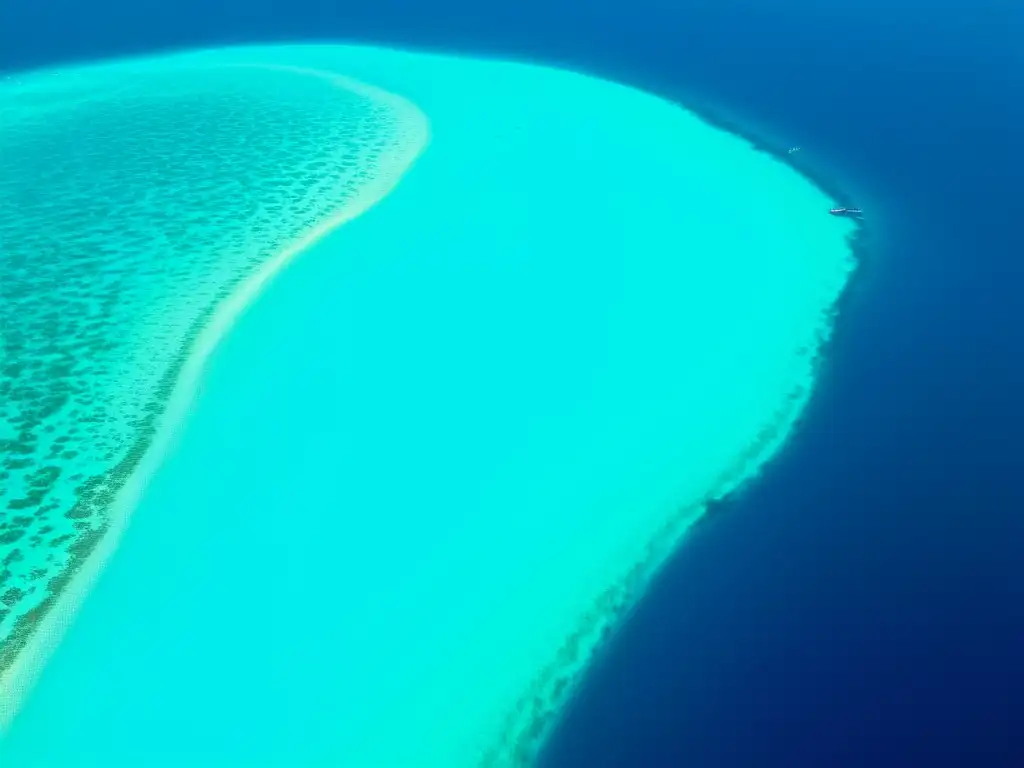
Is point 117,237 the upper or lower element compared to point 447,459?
upper

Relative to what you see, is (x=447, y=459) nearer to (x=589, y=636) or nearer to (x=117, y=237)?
(x=589, y=636)

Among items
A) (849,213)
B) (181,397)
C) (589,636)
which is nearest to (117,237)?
(181,397)

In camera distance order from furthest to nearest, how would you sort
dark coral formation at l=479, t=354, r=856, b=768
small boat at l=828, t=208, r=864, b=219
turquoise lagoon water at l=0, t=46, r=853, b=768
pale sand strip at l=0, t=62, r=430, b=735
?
small boat at l=828, t=208, r=864, b=219
pale sand strip at l=0, t=62, r=430, b=735
turquoise lagoon water at l=0, t=46, r=853, b=768
dark coral formation at l=479, t=354, r=856, b=768

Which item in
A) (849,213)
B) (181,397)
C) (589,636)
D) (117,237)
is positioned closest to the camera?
(589,636)

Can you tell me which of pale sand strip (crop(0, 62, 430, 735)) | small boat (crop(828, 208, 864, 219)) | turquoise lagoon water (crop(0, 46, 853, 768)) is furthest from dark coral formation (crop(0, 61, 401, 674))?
small boat (crop(828, 208, 864, 219))

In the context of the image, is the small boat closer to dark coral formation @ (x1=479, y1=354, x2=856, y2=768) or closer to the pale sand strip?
dark coral formation @ (x1=479, y1=354, x2=856, y2=768)

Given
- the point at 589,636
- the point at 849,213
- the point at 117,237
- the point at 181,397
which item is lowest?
the point at 589,636
